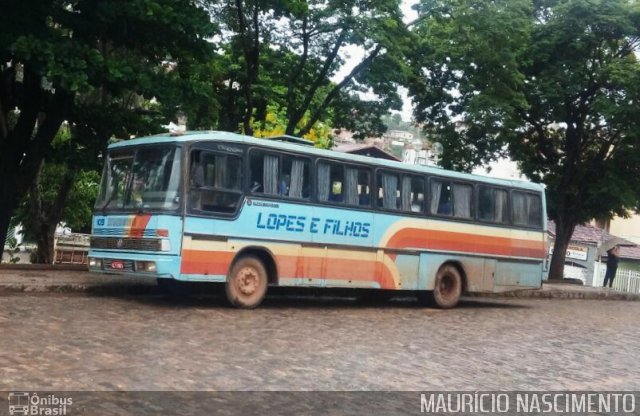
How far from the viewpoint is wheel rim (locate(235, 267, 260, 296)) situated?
14188 millimetres

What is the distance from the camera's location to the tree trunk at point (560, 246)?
97.4 ft

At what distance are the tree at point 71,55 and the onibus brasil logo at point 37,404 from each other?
8445 millimetres

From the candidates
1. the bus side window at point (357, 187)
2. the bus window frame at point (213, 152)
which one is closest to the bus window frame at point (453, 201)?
the bus side window at point (357, 187)

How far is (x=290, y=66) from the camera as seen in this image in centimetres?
2128

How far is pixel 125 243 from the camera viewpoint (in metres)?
13.7

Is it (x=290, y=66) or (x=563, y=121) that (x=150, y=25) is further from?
(x=563, y=121)

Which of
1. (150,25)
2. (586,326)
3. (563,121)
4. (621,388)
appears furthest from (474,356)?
(563,121)

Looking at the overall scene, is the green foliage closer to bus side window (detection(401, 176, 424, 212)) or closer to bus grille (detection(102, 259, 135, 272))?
bus side window (detection(401, 176, 424, 212))

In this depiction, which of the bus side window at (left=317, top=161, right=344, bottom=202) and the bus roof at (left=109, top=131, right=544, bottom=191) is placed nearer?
the bus roof at (left=109, top=131, right=544, bottom=191)

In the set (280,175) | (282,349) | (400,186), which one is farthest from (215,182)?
(400,186)

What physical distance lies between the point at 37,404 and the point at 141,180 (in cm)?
803

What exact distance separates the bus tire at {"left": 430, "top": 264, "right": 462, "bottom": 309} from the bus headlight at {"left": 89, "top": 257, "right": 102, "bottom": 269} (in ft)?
24.5

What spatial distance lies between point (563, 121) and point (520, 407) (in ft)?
72.0

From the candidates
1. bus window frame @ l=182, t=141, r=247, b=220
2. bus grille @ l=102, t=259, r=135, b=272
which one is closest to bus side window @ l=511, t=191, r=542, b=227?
bus window frame @ l=182, t=141, r=247, b=220
